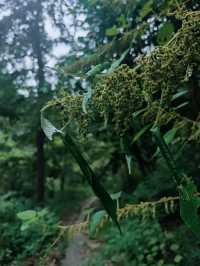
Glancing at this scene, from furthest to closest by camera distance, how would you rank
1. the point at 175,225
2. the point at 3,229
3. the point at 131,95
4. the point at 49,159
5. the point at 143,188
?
1. the point at 49,159
2. the point at 3,229
3. the point at 143,188
4. the point at 175,225
5. the point at 131,95

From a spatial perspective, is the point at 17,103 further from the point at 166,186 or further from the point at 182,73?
the point at 182,73

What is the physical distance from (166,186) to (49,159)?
5.92 metres

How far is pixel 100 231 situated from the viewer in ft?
4.49

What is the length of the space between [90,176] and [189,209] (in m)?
0.26

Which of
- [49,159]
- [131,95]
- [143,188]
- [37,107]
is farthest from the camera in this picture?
[49,159]

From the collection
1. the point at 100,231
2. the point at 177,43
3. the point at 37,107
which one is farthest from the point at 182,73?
the point at 37,107

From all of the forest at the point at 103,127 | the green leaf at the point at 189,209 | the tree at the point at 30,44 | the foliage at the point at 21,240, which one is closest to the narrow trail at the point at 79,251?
the forest at the point at 103,127

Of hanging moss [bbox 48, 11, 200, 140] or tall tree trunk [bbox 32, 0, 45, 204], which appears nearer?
hanging moss [bbox 48, 11, 200, 140]

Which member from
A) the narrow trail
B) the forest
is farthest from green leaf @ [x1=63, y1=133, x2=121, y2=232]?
the narrow trail

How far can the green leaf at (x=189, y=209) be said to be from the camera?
79 centimetres

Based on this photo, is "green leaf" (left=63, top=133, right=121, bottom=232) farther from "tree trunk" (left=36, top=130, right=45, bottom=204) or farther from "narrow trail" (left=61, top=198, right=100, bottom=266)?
"tree trunk" (left=36, top=130, right=45, bottom=204)

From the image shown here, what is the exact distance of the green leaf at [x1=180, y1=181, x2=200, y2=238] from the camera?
79 cm

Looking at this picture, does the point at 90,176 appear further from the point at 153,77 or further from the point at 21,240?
the point at 21,240

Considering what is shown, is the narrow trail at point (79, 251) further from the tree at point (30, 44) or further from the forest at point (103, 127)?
the tree at point (30, 44)
